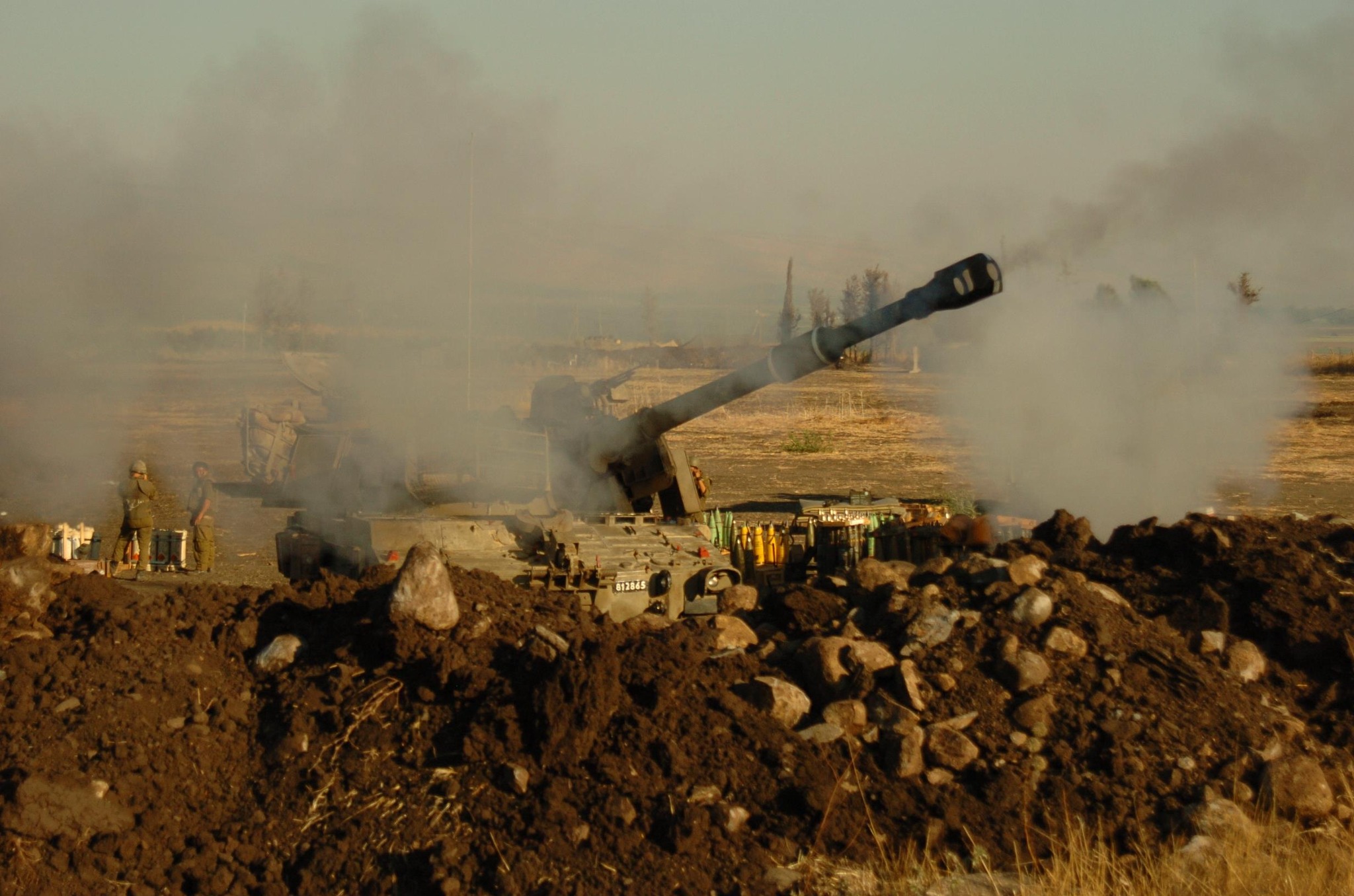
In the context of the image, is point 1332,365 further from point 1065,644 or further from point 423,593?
point 423,593

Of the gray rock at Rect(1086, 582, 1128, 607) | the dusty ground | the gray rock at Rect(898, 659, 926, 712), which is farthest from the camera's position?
the dusty ground

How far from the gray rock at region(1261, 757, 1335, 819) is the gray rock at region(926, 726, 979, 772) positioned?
1.37 m

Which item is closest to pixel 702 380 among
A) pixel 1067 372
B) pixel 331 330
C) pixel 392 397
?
pixel 1067 372

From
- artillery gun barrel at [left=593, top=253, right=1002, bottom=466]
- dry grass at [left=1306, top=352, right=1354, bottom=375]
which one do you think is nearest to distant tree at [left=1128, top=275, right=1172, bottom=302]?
artillery gun barrel at [left=593, top=253, right=1002, bottom=466]

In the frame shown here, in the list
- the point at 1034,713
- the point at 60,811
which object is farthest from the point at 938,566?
the point at 60,811

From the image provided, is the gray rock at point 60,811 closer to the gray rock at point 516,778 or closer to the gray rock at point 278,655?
the gray rock at point 278,655

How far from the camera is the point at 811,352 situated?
956 centimetres

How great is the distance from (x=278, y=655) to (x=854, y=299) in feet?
83.9

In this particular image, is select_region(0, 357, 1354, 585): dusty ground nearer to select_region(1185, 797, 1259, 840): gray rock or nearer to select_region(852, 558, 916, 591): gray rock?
select_region(852, 558, 916, 591): gray rock

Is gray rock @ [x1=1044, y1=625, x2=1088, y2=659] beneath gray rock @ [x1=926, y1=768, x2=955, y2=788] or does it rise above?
above

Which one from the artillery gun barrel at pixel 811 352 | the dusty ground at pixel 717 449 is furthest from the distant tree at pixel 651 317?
the artillery gun barrel at pixel 811 352

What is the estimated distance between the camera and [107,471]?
68.3 ft

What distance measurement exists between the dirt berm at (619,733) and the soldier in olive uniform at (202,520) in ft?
23.0

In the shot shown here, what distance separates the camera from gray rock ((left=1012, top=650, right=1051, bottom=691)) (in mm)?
7000
